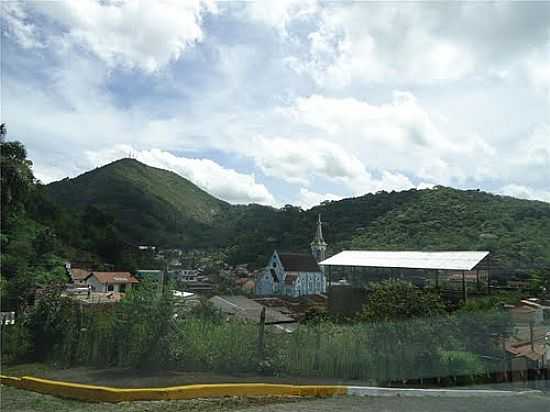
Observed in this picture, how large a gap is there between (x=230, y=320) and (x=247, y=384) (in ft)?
9.81

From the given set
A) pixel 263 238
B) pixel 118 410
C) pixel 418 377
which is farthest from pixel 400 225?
pixel 118 410

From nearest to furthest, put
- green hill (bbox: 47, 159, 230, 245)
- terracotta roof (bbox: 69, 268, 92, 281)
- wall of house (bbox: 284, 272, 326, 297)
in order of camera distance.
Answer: terracotta roof (bbox: 69, 268, 92, 281) < wall of house (bbox: 284, 272, 326, 297) < green hill (bbox: 47, 159, 230, 245)

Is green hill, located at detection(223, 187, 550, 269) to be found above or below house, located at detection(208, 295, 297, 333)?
above

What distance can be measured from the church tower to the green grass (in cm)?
3559

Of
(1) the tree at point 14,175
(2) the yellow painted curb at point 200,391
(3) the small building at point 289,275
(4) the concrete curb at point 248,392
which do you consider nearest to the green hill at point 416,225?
(3) the small building at point 289,275

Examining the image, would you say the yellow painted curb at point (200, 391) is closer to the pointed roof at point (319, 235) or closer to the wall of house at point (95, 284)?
the wall of house at point (95, 284)

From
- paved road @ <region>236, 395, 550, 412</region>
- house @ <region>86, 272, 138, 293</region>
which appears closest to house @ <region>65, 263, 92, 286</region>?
house @ <region>86, 272, 138, 293</region>

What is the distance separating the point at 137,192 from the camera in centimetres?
5872

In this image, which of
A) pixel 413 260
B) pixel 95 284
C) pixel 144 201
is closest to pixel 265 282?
pixel 95 284

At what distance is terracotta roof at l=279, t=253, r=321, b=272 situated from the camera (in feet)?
160

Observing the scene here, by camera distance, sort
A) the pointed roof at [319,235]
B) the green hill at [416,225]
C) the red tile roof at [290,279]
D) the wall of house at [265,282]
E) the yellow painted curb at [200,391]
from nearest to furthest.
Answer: the yellow painted curb at [200,391] → the green hill at [416,225] → the pointed roof at [319,235] → the wall of house at [265,282] → the red tile roof at [290,279]

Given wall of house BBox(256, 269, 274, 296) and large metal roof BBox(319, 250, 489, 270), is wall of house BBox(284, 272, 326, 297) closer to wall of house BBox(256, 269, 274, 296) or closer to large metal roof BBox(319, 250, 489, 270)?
wall of house BBox(256, 269, 274, 296)

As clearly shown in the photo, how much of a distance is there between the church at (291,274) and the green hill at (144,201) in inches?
266

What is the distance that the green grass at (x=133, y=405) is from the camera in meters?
7.05
